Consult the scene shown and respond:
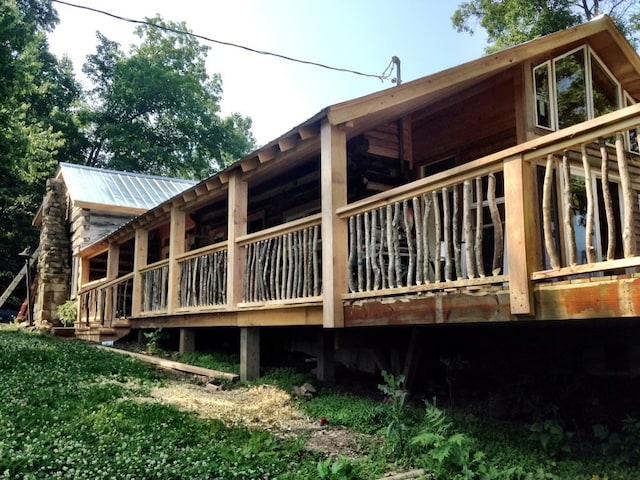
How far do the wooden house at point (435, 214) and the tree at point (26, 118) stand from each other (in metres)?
5.42

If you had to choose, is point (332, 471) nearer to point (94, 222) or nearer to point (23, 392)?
point (23, 392)

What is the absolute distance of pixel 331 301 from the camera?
20.9 ft

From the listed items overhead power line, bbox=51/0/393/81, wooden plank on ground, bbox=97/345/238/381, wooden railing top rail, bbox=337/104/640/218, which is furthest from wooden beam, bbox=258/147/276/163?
overhead power line, bbox=51/0/393/81

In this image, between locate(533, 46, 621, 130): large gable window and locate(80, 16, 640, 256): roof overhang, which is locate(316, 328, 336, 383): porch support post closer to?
locate(80, 16, 640, 256): roof overhang

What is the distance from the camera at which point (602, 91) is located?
10180 mm

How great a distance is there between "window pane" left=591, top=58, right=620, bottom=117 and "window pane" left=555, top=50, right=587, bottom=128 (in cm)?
43

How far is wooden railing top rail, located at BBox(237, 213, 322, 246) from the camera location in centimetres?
702

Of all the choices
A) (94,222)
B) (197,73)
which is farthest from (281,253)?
(197,73)

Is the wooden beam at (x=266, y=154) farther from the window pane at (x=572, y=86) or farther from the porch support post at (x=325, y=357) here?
the window pane at (x=572, y=86)

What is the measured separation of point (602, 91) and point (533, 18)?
1237cm

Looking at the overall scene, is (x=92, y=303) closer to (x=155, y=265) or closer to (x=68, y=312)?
(x=68, y=312)

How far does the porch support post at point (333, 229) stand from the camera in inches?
252

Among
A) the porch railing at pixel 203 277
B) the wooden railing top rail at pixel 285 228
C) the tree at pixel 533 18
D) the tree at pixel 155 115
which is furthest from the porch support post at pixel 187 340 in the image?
the tree at pixel 155 115

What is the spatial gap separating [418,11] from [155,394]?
985 inches
